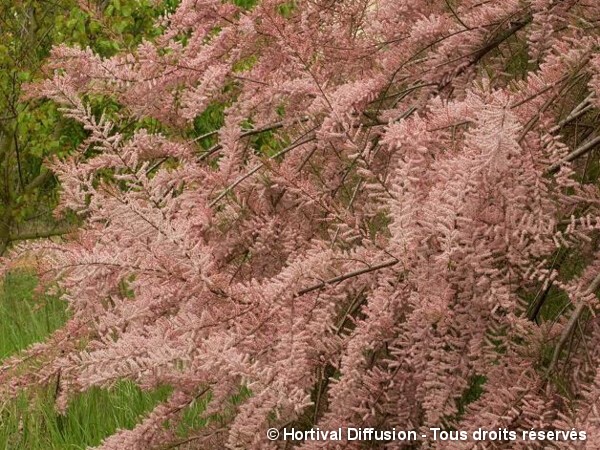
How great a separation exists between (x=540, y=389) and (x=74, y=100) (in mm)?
1153

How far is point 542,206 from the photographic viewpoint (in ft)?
6.32

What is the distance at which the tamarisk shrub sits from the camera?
1.92 m

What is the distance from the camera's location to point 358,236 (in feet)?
6.89

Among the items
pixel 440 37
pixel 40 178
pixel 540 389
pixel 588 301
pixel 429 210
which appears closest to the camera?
pixel 429 210

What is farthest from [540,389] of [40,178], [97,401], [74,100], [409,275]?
[40,178]

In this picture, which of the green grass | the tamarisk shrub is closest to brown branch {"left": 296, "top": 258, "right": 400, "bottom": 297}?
the tamarisk shrub

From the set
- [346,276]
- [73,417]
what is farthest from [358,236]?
[73,417]

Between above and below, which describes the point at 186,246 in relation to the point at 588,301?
above

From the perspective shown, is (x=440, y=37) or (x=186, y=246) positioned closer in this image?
(x=186, y=246)

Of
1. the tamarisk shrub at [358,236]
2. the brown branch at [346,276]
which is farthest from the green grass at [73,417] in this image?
the brown branch at [346,276]

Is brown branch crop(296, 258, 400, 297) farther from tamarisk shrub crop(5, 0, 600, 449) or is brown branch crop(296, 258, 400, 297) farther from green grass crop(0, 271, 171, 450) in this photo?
green grass crop(0, 271, 171, 450)

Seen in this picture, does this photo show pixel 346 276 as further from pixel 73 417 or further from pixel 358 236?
pixel 73 417

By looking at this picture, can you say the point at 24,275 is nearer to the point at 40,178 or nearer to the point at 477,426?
the point at 40,178

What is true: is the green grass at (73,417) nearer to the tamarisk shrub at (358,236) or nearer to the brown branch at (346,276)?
the tamarisk shrub at (358,236)
